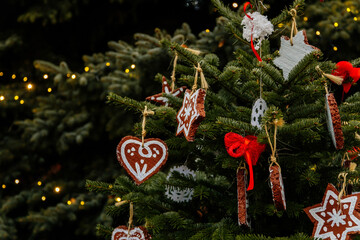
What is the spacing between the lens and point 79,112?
9.71 feet

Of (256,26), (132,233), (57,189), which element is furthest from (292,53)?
(57,189)

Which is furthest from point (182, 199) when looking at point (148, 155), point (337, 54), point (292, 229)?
point (337, 54)

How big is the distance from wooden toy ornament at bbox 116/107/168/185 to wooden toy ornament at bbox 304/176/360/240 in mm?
463

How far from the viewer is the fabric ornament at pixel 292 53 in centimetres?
115

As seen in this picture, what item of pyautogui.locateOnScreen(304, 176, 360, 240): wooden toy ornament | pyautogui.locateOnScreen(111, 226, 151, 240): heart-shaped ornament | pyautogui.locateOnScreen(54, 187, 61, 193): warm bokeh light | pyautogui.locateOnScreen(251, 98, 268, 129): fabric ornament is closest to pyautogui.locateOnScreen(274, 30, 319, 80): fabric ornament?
pyautogui.locateOnScreen(251, 98, 268, 129): fabric ornament

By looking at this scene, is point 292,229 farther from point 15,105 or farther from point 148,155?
point 15,105

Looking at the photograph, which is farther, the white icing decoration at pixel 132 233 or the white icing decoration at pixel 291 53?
the white icing decoration at pixel 132 233

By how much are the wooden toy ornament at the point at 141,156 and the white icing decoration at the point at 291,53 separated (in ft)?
1.41

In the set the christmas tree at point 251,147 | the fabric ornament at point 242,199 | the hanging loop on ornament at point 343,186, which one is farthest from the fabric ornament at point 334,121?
the fabric ornament at point 242,199

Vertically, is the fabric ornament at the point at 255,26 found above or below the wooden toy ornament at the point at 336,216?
above

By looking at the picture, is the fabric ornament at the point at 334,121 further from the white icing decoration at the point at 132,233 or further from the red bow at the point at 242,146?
the white icing decoration at the point at 132,233

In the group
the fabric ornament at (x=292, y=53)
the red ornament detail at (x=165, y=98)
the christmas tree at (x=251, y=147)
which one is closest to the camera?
the christmas tree at (x=251, y=147)

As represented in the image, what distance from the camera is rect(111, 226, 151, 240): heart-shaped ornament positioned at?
1.32 m

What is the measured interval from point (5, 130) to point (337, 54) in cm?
282
